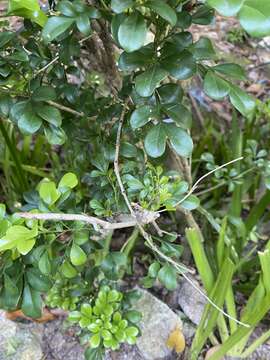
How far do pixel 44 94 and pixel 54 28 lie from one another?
167mm

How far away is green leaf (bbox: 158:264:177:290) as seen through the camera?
0.93 m

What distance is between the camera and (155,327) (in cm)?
132

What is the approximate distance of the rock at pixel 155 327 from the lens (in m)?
1.29

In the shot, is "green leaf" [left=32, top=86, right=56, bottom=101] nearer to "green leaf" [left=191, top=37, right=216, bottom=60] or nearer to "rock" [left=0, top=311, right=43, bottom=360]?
"green leaf" [left=191, top=37, right=216, bottom=60]

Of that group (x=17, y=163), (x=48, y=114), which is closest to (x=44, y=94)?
Result: (x=48, y=114)

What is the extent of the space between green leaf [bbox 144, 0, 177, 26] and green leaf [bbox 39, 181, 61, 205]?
37cm

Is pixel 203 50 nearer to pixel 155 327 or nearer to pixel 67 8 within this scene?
pixel 67 8

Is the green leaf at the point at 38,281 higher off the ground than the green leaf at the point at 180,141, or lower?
lower

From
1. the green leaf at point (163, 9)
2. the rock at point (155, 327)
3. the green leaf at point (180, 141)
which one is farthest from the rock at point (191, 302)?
the green leaf at point (163, 9)

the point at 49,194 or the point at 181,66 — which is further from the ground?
the point at 181,66

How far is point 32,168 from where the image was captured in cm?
155

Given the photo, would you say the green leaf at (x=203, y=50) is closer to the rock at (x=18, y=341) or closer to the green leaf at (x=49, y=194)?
the green leaf at (x=49, y=194)

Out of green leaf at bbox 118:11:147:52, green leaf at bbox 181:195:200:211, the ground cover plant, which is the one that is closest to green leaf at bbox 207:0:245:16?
the ground cover plant

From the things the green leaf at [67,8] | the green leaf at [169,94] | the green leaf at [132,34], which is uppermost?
the green leaf at [132,34]
